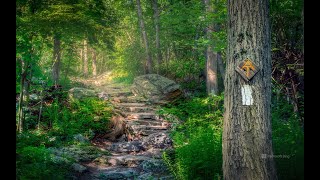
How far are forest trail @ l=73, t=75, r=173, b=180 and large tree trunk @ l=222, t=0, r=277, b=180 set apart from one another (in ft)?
5.96

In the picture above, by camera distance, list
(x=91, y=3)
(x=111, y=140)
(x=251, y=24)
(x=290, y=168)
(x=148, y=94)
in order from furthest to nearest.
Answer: (x=148, y=94) → (x=91, y=3) → (x=111, y=140) → (x=290, y=168) → (x=251, y=24)

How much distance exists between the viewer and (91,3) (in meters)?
12.0

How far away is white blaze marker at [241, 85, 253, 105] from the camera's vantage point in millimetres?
3857

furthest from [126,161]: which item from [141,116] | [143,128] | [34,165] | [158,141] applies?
[141,116]

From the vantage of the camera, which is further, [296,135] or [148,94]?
[148,94]

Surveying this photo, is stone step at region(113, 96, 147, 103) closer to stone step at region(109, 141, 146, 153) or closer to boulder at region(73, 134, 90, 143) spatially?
boulder at region(73, 134, 90, 143)

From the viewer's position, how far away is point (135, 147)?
7801 mm

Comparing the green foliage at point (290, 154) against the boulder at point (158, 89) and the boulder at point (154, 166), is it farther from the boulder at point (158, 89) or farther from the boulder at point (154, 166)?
the boulder at point (158, 89)

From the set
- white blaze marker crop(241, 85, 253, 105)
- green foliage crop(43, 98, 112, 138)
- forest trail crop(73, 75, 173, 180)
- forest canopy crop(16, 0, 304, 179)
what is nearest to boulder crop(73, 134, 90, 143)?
forest canopy crop(16, 0, 304, 179)

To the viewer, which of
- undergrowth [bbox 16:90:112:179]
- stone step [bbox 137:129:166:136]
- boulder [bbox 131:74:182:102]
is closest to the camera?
undergrowth [bbox 16:90:112:179]
